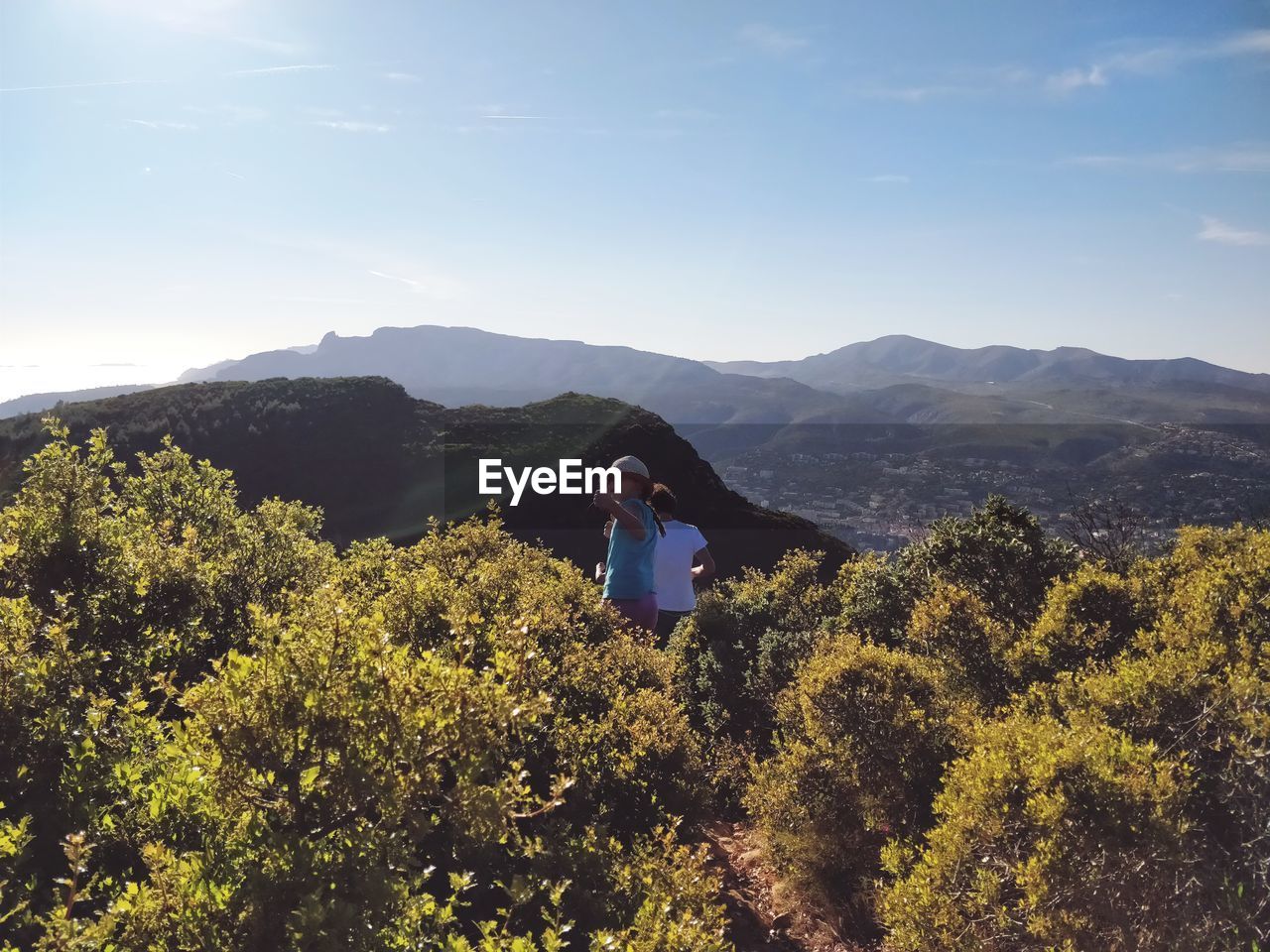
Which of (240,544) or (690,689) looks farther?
(690,689)

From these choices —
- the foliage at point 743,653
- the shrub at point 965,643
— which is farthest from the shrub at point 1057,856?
the foliage at point 743,653

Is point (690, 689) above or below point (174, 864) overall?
below

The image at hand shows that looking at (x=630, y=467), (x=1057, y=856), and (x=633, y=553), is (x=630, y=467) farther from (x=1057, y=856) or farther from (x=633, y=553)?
(x=1057, y=856)

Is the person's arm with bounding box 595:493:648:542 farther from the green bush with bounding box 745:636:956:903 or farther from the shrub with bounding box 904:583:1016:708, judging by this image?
the shrub with bounding box 904:583:1016:708

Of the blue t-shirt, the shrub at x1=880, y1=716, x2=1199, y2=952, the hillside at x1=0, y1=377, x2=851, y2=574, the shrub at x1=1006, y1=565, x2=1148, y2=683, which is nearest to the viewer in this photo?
the shrub at x1=880, y1=716, x2=1199, y2=952

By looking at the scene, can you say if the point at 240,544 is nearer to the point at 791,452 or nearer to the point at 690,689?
the point at 690,689

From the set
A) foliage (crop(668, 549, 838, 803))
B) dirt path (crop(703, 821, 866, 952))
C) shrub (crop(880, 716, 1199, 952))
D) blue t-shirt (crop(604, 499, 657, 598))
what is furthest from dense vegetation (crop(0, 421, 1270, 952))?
blue t-shirt (crop(604, 499, 657, 598))

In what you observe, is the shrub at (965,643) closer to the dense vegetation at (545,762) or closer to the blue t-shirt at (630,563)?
the dense vegetation at (545,762)

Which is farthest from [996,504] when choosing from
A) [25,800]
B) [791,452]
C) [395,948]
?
[791,452]
